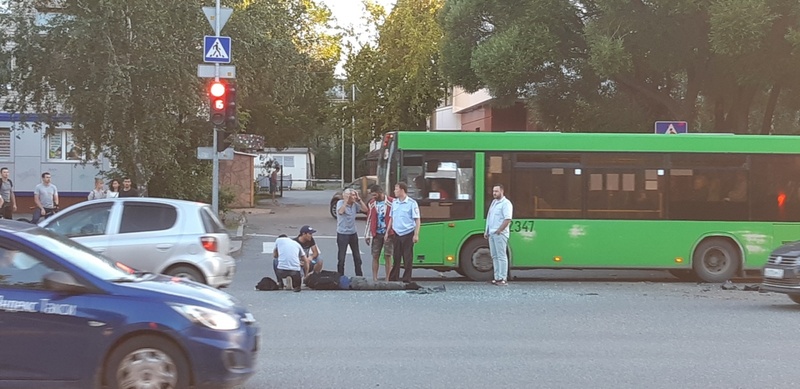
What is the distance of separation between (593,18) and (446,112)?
25.1 meters

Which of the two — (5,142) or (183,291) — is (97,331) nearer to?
(183,291)

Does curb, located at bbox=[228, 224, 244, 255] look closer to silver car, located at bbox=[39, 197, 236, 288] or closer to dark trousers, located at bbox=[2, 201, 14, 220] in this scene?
dark trousers, located at bbox=[2, 201, 14, 220]

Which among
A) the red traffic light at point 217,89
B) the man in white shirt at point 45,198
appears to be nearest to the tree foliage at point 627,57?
the red traffic light at point 217,89

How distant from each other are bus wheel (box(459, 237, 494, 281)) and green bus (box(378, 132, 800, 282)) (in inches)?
0.7

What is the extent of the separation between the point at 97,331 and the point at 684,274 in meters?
13.8

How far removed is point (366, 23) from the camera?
1766 inches

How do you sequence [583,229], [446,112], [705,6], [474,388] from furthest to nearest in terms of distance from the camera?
[446,112] < [705,6] < [583,229] < [474,388]

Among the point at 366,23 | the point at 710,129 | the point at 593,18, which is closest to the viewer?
the point at 593,18

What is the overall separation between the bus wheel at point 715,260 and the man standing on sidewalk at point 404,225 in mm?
5340

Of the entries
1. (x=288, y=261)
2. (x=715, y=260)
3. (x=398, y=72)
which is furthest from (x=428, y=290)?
(x=398, y=72)

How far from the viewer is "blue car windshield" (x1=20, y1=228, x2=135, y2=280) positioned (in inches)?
258

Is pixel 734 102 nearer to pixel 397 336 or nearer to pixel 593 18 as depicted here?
pixel 593 18

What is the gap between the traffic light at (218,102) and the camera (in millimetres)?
17594

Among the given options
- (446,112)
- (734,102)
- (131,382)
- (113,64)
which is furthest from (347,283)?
(446,112)
